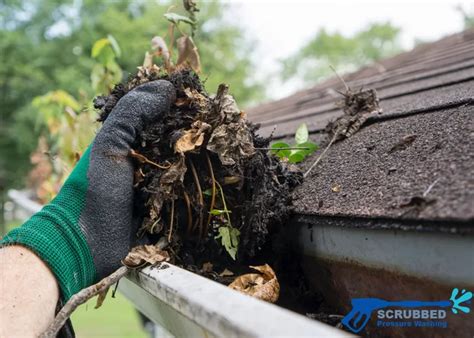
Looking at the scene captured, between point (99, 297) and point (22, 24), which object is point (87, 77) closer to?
point (22, 24)

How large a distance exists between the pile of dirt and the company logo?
26 cm

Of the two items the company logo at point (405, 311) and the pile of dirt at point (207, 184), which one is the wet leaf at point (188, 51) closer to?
the pile of dirt at point (207, 184)

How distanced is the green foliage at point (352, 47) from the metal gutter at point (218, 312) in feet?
83.2

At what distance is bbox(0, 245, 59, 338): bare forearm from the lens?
0.81 metres

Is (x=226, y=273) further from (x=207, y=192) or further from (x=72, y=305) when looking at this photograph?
(x=72, y=305)

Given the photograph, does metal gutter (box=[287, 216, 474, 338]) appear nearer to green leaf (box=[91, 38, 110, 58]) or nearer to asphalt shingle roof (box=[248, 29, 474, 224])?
asphalt shingle roof (box=[248, 29, 474, 224])

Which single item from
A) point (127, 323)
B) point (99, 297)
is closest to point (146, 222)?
point (99, 297)

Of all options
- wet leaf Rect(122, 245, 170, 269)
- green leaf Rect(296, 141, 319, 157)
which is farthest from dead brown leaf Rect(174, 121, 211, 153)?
green leaf Rect(296, 141, 319, 157)

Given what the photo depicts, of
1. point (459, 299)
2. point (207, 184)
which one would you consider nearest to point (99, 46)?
point (207, 184)

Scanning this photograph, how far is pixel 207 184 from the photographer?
3.25ft

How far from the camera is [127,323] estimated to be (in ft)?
21.9

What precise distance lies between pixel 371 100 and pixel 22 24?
17595 mm

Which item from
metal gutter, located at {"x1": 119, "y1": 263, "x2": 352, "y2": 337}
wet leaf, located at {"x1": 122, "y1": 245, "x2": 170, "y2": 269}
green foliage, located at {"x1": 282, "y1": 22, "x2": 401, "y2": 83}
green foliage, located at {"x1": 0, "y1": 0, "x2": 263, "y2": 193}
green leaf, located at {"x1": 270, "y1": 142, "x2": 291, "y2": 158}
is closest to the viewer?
metal gutter, located at {"x1": 119, "y1": 263, "x2": 352, "y2": 337}

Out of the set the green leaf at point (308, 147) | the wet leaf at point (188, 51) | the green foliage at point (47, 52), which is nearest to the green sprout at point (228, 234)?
the green leaf at point (308, 147)
